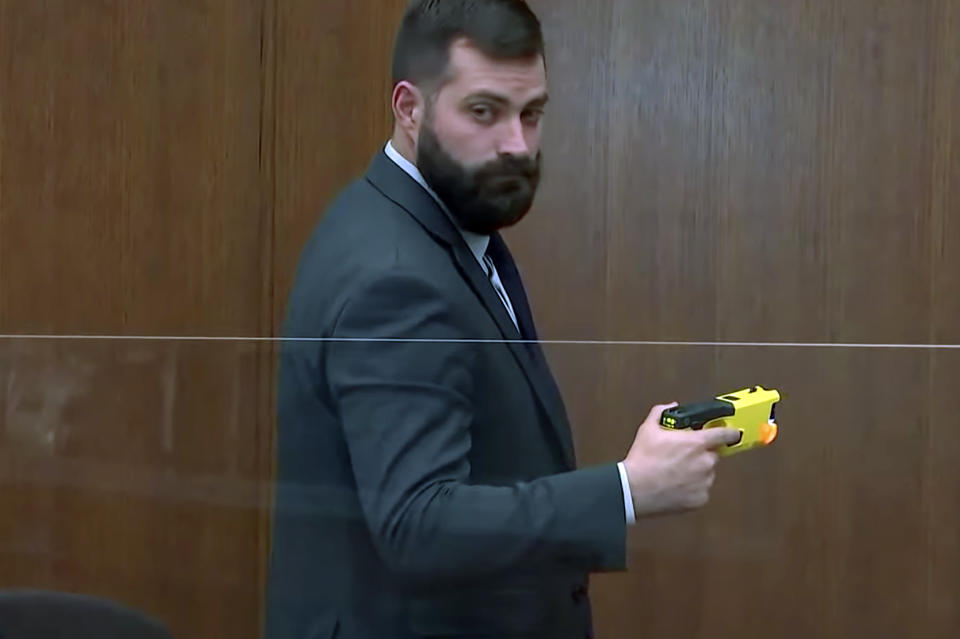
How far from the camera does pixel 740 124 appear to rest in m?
1.17

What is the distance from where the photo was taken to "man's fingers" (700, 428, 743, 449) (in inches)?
43.9

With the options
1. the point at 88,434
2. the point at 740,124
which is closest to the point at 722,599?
the point at 740,124

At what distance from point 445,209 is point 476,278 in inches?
2.6

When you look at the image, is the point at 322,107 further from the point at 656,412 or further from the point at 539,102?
the point at 656,412

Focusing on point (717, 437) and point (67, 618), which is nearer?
point (717, 437)

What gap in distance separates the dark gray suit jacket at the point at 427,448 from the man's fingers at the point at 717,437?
0.09 m

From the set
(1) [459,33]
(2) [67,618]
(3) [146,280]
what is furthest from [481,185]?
(2) [67,618]

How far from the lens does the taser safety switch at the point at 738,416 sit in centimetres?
113

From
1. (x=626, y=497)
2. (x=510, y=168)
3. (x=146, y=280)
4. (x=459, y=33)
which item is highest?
(x=459, y=33)

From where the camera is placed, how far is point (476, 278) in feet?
3.79

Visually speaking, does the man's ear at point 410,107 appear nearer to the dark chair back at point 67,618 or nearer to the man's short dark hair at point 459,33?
the man's short dark hair at point 459,33

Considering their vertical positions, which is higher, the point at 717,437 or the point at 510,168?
the point at 510,168

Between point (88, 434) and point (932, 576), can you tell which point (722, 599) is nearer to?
point (932, 576)

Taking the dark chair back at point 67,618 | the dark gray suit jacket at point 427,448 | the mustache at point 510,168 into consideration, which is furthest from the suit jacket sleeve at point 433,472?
the dark chair back at point 67,618
